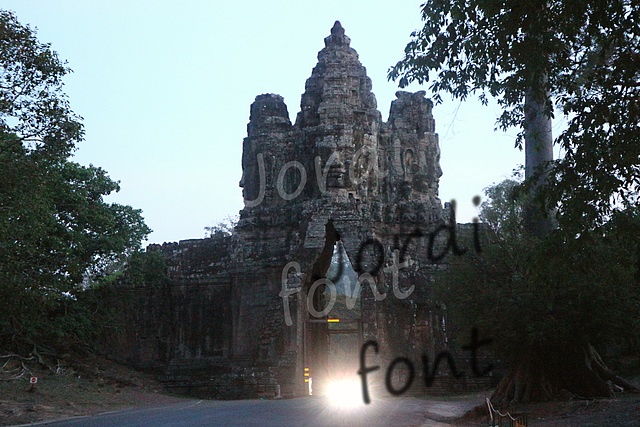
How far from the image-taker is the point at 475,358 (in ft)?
83.1

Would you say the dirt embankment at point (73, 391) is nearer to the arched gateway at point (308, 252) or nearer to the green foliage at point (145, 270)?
the arched gateway at point (308, 252)

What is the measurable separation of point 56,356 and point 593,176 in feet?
67.9

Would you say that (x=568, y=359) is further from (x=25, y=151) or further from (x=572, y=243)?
(x=25, y=151)

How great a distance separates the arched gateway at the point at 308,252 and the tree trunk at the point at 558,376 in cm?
909

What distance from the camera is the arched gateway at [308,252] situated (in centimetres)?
2619

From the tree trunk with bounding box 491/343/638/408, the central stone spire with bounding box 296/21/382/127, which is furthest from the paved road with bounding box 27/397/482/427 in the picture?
the central stone spire with bounding box 296/21/382/127

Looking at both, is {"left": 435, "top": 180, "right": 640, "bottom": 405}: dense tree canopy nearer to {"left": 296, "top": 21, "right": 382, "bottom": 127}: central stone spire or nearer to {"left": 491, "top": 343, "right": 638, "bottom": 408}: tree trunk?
{"left": 491, "top": 343, "right": 638, "bottom": 408}: tree trunk

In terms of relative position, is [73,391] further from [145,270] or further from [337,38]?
[337,38]

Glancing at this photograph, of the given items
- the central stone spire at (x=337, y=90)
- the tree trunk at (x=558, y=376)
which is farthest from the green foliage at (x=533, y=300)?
the central stone spire at (x=337, y=90)

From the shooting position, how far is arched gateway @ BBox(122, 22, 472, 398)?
2619 centimetres

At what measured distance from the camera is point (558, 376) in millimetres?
16875

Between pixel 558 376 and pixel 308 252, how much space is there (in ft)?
37.9

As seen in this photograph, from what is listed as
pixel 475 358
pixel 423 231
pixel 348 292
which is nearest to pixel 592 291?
pixel 475 358

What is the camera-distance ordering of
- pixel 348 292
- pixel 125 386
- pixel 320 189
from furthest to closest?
pixel 348 292
pixel 320 189
pixel 125 386
